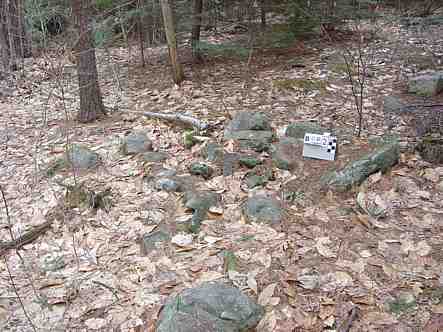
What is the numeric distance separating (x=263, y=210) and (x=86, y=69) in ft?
11.3

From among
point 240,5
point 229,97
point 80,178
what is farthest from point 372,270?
point 240,5

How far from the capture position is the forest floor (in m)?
2.37

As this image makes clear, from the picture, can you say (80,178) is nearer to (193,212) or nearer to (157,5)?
(193,212)

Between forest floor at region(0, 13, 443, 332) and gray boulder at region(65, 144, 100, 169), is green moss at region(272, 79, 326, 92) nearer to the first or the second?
forest floor at region(0, 13, 443, 332)

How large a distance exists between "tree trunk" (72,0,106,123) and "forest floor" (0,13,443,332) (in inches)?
8.9

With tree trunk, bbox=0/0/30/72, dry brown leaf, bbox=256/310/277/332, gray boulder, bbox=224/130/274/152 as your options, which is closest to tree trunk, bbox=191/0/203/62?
gray boulder, bbox=224/130/274/152

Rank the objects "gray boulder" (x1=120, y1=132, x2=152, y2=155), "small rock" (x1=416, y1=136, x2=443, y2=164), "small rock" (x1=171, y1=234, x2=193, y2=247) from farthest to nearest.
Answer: "gray boulder" (x1=120, y1=132, x2=152, y2=155) < "small rock" (x1=416, y1=136, x2=443, y2=164) < "small rock" (x1=171, y1=234, x2=193, y2=247)

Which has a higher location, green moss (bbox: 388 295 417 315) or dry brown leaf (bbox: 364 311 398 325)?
green moss (bbox: 388 295 417 315)

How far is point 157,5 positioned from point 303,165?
451 centimetres

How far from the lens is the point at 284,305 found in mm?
2361

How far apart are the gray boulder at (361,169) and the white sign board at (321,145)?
0.92 feet

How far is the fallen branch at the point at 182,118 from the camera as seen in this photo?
4618 mm

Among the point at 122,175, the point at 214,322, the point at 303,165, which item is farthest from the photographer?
the point at 122,175

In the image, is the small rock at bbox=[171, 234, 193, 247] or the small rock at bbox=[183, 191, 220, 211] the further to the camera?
the small rock at bbox=[183, 191, 220, 211]
